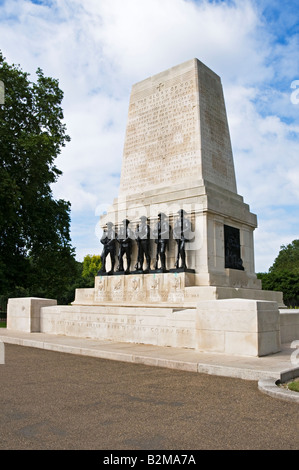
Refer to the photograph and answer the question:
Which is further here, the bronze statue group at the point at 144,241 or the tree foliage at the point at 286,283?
the tree foliage at the point at 286,283

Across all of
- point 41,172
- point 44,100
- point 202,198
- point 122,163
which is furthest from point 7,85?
point 202,198

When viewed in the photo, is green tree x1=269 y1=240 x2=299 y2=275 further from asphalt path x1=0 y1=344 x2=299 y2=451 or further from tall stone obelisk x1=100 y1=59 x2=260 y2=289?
asphalt path x1=0 y1=344 x2=299 y2=451

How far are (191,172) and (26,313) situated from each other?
816 cm

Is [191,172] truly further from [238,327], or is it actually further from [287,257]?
[287,257]

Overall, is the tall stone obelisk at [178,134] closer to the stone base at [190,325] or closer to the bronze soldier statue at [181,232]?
the bronze soldier statue at [181,232]

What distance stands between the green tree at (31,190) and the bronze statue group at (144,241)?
7.52 m

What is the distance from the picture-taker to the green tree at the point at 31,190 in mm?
23281

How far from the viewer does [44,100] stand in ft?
86.2

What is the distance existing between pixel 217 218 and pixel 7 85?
16798mm

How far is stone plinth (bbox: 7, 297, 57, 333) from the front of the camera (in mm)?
15016

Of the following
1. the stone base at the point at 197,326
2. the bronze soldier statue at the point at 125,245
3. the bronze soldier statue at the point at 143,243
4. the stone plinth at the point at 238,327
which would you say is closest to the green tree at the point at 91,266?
the bronze soldier statue at the point at 125,245

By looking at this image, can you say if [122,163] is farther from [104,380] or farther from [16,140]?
[104,380]

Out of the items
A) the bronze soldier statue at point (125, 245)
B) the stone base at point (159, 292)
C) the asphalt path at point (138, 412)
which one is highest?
the bronze soldier statue at point (125, 245)

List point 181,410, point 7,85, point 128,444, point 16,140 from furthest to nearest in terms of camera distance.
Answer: point 7,85, point 16,140, point 181,410, point 128,444
